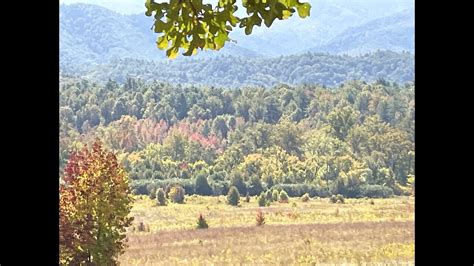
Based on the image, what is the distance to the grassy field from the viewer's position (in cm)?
534

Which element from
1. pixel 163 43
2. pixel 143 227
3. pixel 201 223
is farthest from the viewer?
pixel 201 223

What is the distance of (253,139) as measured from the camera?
239 inches

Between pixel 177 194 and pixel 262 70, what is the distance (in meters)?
1.60

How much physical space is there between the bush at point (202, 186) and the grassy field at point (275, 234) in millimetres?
52

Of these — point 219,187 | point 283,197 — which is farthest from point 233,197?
point 283,197

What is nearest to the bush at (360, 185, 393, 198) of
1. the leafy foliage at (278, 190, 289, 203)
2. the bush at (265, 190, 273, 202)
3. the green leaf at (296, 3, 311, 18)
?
the leafy foliage at (278, 190, 289, 203)

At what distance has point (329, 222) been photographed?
18.6 feet

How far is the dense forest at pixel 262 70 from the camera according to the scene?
666 cm

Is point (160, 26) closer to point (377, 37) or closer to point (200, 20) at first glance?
point (200, 20)

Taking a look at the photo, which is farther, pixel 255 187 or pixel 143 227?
pixel 255 187

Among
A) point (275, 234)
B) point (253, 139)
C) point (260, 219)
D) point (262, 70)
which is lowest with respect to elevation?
point (275, 234)

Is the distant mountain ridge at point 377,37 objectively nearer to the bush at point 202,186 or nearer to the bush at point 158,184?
the bush at point 202,186
